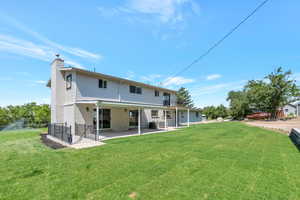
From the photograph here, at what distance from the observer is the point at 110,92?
1284cm

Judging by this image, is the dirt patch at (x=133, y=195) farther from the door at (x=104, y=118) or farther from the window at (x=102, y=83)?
the window at (x=102, y=83)

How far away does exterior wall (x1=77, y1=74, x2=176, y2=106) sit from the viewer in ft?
36.6

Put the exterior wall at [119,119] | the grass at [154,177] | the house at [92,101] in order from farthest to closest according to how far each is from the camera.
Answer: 1. the exterior wall at [119,119]
2. the house at [92,101]
3. the grass at [154,177]

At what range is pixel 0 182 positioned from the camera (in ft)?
11.4

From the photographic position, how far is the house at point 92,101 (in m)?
10.7

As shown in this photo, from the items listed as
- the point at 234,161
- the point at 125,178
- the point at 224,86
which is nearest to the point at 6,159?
the point at 125,178

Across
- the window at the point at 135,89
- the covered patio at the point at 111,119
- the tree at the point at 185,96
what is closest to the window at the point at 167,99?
the covered patio at the point at 111,119

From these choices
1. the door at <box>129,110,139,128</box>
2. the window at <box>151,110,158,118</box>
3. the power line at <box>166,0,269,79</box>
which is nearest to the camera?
the power line at <box>166,0,269,79</box>

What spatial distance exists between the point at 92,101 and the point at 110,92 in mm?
3653

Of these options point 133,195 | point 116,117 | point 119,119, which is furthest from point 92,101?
point 133,195

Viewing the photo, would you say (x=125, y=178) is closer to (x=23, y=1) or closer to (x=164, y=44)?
(x=23, y=1)

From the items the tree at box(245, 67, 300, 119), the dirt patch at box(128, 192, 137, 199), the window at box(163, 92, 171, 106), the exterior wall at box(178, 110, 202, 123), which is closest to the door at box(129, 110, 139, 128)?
the window at box(163, 92, 171, 106)

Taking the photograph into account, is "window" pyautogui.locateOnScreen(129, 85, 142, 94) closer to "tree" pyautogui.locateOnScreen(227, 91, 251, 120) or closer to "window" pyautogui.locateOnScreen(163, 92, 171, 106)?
"window" pyautogui.locateOnScreen(163, 92, 171, 106)

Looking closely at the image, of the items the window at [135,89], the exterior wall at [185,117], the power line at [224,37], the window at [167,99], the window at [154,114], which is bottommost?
the exterior wall at [185,117]
